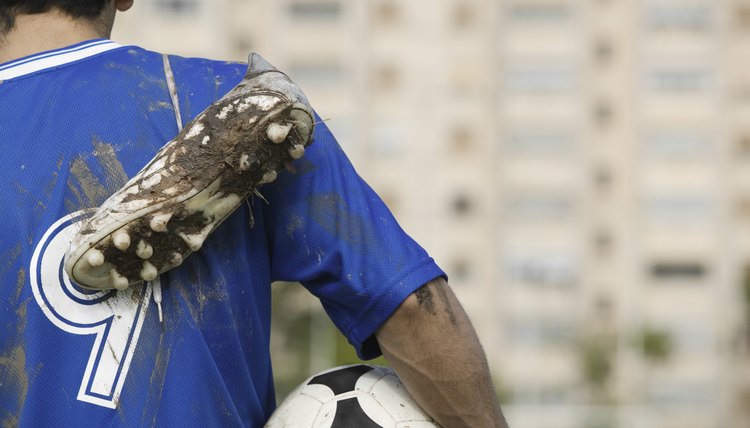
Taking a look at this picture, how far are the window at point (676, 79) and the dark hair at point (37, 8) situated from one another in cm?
5479

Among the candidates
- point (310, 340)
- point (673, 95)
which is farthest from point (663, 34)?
point (310, 340)

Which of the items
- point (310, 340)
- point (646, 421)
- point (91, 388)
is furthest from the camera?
point (646, 421)

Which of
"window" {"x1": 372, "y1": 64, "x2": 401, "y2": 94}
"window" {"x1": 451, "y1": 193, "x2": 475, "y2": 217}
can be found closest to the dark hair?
"window" {"x1": 451, "y1": 193, "x2": 475, "y2": 217}

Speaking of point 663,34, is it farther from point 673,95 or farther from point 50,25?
point 50,25

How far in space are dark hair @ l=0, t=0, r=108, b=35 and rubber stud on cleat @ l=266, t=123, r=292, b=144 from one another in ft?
1.67

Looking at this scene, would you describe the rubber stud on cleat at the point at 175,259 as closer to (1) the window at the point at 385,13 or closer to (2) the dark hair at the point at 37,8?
(2) the dark hair at the point at 37,8

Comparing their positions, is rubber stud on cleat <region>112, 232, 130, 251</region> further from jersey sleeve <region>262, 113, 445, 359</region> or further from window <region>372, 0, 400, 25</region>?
window <region>372, 0, 400, 25</region>

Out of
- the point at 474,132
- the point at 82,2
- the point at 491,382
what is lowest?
the point at 474,132

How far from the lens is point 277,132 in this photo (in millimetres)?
2564

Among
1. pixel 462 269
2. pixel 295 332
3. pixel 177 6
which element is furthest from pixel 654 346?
pixel 177 6

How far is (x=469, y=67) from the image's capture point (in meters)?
Result: 55.4

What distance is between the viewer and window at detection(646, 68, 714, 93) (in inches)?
2206

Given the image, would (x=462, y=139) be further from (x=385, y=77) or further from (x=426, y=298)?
(x=426, y=298)

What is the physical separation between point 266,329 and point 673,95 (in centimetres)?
5540
